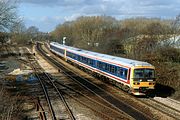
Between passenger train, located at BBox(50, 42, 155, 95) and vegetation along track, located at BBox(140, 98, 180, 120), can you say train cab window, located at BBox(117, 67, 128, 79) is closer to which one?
passenger train, located at BBox(50, 42, 155, 95)

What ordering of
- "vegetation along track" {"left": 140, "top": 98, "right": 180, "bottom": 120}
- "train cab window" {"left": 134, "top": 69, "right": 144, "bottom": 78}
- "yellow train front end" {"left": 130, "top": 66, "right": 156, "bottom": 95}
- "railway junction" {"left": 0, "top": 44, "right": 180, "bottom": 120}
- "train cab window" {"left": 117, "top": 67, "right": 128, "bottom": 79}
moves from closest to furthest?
"railway junction" {"left": 0, "top": 44, "right": 180, "bottom": 120} → "vegetation along track" {"left": 140, "top": 98, "right": 180, "bottom": 120} → "yellow train front end" {"left": 130, "top": 66, "right": 156, "bottom": 95} → "train cab window" {"left": 134, "top": 69, "right": 144, "bottom": 78} → "train cab window" {"left": 117, "top": 67, "right": 128, "bottom": 79}

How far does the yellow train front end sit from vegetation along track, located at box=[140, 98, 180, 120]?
30.3 inches

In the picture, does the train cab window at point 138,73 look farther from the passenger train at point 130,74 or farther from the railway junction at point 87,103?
the railway junction at point 87,103

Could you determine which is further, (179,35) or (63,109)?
(179,35)

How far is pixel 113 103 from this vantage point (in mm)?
20922

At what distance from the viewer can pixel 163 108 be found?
766 inches

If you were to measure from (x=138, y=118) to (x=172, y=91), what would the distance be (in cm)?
985

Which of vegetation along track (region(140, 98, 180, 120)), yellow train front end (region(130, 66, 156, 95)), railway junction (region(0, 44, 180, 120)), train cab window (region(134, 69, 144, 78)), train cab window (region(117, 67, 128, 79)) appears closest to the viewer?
railway junction (region(0, 44, 180, 120))

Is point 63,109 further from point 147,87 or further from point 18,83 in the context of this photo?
point 18,83

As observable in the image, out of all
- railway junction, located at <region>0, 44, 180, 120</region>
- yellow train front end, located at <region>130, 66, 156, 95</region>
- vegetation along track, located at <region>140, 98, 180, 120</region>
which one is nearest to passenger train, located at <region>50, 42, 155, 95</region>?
yellow train front end, located at <region>130, 66, 156, 95</region>

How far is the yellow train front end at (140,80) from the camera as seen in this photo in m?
22.9

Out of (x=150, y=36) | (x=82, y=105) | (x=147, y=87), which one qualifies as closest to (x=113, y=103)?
(x=82, y=105)

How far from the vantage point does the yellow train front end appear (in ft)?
75.2

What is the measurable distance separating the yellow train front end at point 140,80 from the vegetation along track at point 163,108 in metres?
0.77
